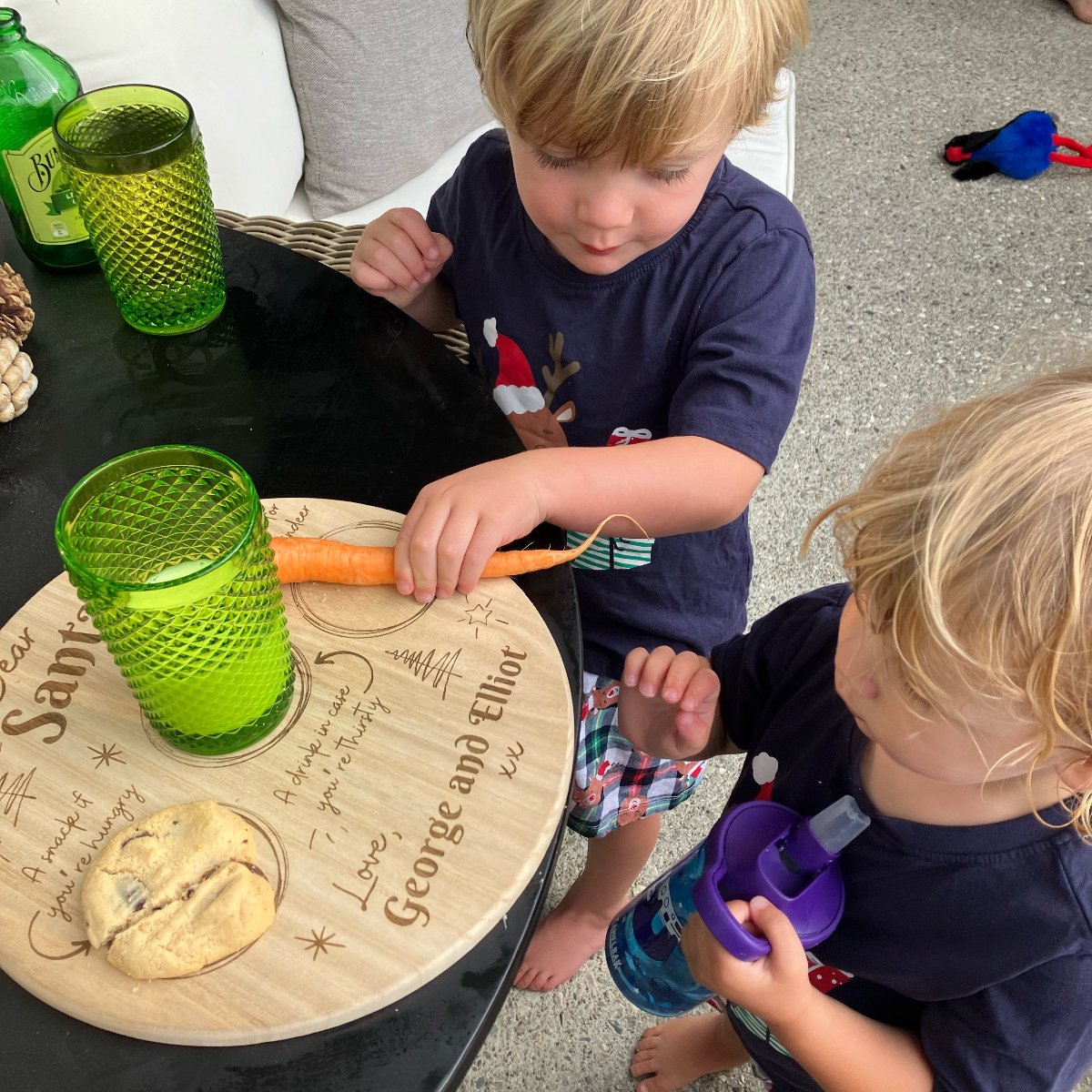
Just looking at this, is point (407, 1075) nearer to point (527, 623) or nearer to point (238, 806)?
point (238, 806)

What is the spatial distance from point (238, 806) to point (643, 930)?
1.74 feet

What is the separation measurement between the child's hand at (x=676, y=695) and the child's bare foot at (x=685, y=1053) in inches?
18.6

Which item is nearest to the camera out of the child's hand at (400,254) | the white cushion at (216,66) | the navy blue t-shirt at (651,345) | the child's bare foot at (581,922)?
the navy blue t-shirt at (651,345)

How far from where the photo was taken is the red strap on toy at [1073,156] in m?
2.87

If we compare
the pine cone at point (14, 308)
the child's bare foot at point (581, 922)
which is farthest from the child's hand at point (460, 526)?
the child's bare foot at point (581, 922)

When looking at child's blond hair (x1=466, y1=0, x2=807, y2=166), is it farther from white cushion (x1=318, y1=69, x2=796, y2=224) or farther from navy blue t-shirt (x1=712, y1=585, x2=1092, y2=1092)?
white cushion (x1=318, y1=69, x2=796, y2=224)

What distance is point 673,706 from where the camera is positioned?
3.58 ft

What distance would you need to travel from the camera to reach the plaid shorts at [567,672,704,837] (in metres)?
1.23

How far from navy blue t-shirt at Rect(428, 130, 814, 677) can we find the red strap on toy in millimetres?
2217

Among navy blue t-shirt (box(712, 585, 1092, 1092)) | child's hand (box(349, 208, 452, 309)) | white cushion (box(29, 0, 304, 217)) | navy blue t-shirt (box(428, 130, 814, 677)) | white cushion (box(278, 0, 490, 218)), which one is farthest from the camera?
white cushion (box(278, 0, 490, 218))

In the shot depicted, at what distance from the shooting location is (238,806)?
68cm

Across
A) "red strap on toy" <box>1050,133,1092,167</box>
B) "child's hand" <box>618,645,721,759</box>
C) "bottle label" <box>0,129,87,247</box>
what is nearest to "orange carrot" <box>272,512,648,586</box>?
"child's hand" <box>618,645,721,759</box>

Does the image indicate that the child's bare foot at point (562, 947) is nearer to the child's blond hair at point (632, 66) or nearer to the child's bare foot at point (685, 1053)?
the child's bare foot at point (685, 1053)

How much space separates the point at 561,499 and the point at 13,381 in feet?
1.68
